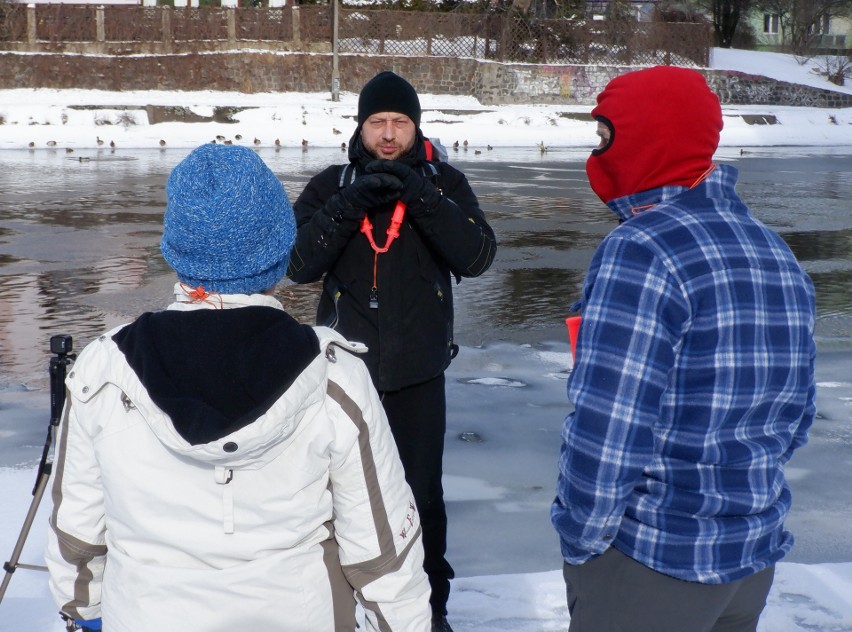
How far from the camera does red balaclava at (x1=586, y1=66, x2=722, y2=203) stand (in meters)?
1.97

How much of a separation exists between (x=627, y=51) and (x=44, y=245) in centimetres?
2447

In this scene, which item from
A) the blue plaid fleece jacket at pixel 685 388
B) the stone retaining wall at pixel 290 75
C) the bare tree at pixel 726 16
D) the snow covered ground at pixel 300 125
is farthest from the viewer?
the bare tree at pixel 726 16

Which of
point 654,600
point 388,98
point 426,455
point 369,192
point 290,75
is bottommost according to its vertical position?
point 426,455

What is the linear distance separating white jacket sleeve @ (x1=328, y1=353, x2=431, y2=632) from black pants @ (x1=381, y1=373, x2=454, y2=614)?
1.27 metres

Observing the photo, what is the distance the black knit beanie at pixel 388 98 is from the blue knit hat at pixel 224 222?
4.65ft

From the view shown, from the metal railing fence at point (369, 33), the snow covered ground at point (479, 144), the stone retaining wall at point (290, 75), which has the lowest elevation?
the snow covered ground at point (479, 144)

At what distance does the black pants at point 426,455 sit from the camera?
3.21 meters

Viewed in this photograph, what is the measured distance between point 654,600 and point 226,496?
0.83 meters

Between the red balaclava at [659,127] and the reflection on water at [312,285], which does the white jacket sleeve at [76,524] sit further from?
the reflection on water at [312,285]

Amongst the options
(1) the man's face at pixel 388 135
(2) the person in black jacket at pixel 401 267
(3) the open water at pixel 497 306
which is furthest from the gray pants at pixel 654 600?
(3) the open water at pixel 497 306

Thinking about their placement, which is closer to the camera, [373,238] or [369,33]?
[373,238]

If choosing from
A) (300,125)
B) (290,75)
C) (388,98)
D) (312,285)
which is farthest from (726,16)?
(388,98)

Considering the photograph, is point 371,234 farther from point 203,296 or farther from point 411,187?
point 203,296

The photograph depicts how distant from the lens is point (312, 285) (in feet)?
28.9
